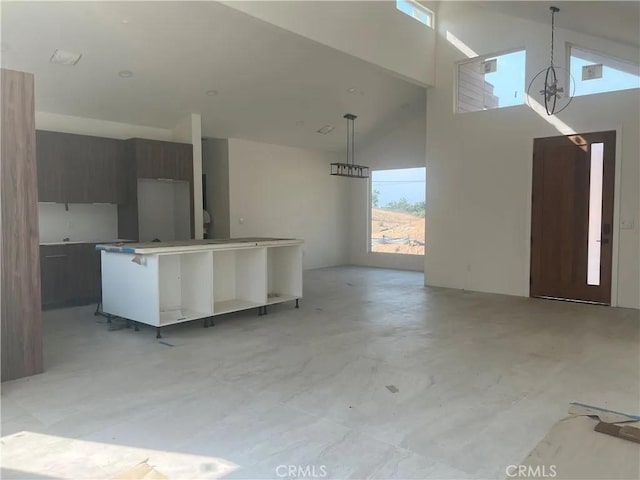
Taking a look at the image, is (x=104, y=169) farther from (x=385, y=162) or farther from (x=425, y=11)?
(x=385, y=162)

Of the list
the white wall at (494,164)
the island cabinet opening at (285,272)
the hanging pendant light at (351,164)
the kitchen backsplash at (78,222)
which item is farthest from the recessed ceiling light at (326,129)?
the kitchen backsplash at (78,222)

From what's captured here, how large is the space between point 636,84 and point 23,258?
6.79 metres

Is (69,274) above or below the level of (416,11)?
below

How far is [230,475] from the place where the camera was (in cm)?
210

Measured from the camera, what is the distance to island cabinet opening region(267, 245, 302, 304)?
588 centimetres

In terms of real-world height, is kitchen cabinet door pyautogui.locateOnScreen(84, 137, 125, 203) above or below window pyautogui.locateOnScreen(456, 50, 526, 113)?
below

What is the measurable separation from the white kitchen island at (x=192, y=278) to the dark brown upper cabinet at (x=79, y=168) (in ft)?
5.39

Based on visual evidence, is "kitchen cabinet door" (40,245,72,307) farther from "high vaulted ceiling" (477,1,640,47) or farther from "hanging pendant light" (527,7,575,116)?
"hanging pendant light" (527,7,575,116)

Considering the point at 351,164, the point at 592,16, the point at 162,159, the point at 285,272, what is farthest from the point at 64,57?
the point at 351,164

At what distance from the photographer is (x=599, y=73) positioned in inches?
233

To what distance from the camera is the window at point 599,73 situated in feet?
18.7

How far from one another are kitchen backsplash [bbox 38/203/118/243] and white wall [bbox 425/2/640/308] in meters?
5.05

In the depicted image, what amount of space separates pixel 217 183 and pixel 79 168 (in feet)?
9.51

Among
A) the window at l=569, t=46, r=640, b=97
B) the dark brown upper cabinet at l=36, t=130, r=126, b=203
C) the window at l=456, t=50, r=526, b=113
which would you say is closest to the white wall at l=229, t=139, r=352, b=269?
the dark brown upper cabinet at l=36, t=130, r=126, b=203
